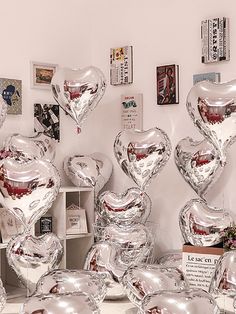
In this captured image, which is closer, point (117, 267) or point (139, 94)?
point (117, 267)

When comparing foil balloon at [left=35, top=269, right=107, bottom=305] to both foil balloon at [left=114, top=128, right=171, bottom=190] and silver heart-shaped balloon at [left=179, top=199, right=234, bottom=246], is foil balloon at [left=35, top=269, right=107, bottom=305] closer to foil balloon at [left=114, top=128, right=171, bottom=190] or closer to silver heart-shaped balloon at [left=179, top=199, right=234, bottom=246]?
silver heart-shaped balloon at [left=179, top=199, right=234, bottom=246]

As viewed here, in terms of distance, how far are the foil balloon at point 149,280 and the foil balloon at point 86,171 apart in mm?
837

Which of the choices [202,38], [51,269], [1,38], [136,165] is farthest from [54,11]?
[51,269]

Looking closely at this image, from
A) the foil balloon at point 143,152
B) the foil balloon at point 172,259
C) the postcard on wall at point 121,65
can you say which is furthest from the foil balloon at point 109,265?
the postcard on wall at point 121,65

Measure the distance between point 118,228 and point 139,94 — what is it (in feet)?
2.50

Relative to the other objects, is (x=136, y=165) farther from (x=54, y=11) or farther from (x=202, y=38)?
(x=54, y=11)

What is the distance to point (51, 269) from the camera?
7.96ft

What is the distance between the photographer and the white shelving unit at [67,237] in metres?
2.90

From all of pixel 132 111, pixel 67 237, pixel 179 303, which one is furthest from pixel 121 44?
pixel 179 303

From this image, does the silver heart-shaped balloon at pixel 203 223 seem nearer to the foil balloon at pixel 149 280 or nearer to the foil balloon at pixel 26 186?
the foil balloon at pixel 149 280

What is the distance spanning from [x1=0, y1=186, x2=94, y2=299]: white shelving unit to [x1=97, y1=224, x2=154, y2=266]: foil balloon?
0.26m

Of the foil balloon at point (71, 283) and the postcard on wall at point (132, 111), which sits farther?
the postcard on wall at point (132, 111)

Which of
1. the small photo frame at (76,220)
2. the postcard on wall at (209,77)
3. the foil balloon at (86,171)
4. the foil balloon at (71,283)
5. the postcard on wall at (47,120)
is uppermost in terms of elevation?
the postcard on wall at (209,77)

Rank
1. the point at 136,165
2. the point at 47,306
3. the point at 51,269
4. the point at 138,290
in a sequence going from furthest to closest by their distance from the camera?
the point at 136,165 < the point at 51,269 < the point at 138,290 < the point at 47,306
